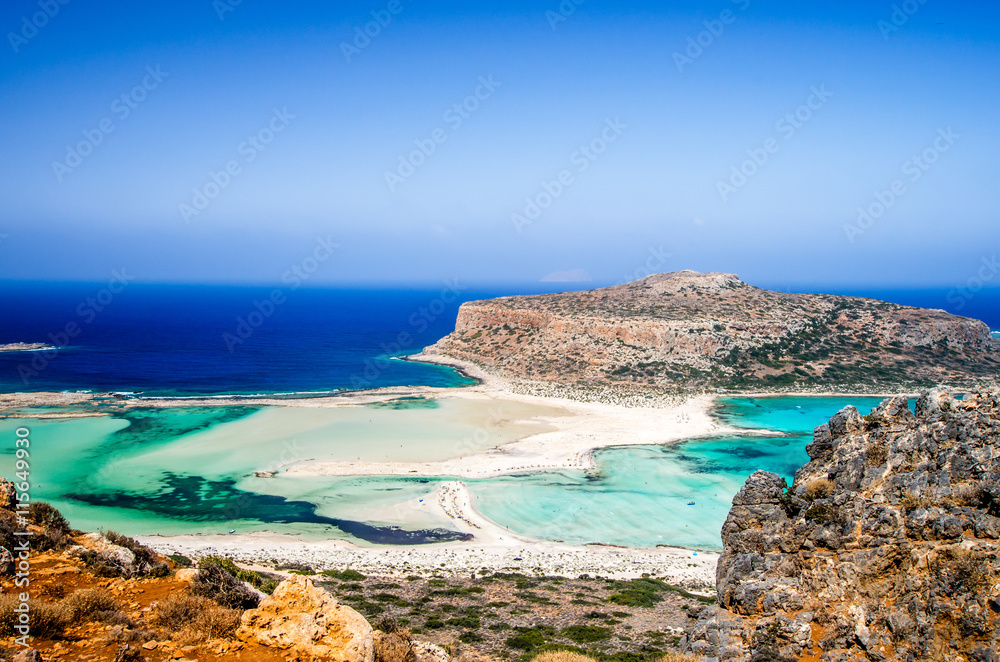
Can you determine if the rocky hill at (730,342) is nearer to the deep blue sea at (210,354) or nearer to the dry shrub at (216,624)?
the deep blue sea at (210,354)

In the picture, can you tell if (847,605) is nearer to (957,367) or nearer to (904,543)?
(904,543)

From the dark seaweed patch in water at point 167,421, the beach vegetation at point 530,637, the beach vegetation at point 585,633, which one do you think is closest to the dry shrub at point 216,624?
the beach vegetation at point 530,637

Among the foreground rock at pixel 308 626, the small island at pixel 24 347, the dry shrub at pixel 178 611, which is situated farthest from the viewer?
the small island at pixel 24 347

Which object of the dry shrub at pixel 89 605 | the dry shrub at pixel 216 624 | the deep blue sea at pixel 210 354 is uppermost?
the deep blue sea at pixel 210 354

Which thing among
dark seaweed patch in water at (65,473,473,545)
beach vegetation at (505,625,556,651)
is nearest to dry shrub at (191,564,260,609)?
beach vegetation at (505,625,556,651)

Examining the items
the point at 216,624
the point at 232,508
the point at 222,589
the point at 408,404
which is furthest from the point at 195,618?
the point at 408,404

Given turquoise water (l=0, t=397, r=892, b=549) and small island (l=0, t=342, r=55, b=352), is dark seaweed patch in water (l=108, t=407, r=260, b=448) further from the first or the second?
small island (l=0, t=342, r=55, b=352)

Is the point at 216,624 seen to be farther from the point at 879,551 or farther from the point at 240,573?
the point at 879,551
